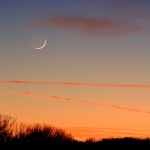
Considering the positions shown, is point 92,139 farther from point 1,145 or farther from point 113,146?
point 1,145

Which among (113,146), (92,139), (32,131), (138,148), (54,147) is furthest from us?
(32,131)

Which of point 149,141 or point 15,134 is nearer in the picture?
point 149,141

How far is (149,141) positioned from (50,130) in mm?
25767

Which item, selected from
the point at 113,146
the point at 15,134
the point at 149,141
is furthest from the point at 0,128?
the point at 149,141

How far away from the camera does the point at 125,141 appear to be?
76.8 meters

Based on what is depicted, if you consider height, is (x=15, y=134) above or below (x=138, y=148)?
above

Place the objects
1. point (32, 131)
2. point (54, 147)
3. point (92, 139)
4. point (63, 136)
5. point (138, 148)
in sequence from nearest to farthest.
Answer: point (138, 148) → point (54, 147) → point (92, 139) → point (32, 131) → point (63, 136)

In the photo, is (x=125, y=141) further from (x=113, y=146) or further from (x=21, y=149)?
(x=21, y=149)

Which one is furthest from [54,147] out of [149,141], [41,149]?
[149,141]

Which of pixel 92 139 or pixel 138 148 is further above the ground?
pixel 92 139

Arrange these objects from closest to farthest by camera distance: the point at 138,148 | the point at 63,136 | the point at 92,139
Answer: the point at 138,148 → the point at 92,139 → the point at 63,136

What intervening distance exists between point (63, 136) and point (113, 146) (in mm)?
24283

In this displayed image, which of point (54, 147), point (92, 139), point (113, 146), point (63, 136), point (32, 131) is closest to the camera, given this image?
point (113, 146)

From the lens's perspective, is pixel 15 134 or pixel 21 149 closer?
pixel 21 149
